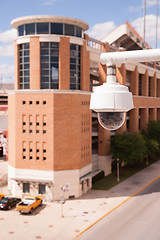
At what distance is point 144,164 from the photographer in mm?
58406

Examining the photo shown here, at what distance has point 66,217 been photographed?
3203 cm

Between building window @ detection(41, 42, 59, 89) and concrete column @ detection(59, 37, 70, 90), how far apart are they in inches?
17.9

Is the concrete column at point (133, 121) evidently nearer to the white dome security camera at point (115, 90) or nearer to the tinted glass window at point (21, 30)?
the tinted glass window at point (21, 30)

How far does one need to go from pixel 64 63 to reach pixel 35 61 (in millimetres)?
3711

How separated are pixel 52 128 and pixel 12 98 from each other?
7.36 m

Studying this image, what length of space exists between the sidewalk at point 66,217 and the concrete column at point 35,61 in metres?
15.2

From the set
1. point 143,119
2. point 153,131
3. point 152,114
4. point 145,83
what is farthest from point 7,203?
point 152,114

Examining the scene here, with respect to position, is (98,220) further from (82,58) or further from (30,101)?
(82,58)

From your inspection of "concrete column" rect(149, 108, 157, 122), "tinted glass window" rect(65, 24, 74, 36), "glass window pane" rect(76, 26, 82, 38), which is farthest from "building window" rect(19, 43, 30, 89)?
"concrete column" rect(149, 108, 157, 122)

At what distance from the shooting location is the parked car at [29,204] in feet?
108

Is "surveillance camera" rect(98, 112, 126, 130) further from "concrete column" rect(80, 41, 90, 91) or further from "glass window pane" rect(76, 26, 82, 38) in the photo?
"glass window pane" rect(76, 26, 82, 38)

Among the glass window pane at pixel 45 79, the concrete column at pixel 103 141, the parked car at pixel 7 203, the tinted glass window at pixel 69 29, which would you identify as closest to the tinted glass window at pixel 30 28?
the tinted glass window at pixel 69 29

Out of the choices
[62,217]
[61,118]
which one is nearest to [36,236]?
[62,217]

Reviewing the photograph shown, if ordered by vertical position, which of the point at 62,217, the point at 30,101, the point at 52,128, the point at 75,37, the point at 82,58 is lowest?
the point at 62,217
